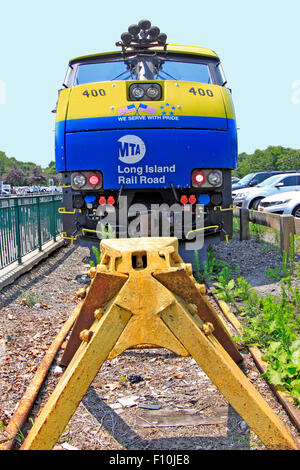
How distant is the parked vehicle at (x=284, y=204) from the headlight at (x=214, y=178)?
30.0 ft

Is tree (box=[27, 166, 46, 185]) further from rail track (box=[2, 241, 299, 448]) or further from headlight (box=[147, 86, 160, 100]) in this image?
rail track (box=[2, 241, 299, 448])

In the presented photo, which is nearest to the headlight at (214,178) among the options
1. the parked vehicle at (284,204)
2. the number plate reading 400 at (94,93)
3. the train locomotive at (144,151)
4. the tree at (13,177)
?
the train locomotive at (144,151)

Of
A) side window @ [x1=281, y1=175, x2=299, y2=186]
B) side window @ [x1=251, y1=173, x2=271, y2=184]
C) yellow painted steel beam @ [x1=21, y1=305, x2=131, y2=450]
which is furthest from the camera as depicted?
side window @ [x1=251, y1=173, x2=271, y2=184]

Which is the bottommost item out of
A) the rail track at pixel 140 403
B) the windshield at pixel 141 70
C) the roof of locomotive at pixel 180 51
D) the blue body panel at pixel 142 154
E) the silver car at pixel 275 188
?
the rail track at pixel 140 403

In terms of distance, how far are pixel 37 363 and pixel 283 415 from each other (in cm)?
216

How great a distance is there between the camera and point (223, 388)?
Answer: 2.23 metres

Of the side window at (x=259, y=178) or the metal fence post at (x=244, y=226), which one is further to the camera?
the side window at (x=259, y=178)

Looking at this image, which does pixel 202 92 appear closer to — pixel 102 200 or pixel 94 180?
pixel 94 180

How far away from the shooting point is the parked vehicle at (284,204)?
1476 centimetres

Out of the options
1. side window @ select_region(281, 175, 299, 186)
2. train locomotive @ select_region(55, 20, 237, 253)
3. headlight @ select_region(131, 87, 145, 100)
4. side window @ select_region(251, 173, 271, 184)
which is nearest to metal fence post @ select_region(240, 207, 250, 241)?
train locomotive @ select_region(55, 20, 237, 253)

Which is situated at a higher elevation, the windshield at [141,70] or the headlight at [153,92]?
the windshield at [141,70]

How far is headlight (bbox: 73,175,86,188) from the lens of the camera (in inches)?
241

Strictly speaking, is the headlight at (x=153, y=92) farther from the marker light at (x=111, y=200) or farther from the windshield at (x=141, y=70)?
the marker light at (x=111, y=200)
